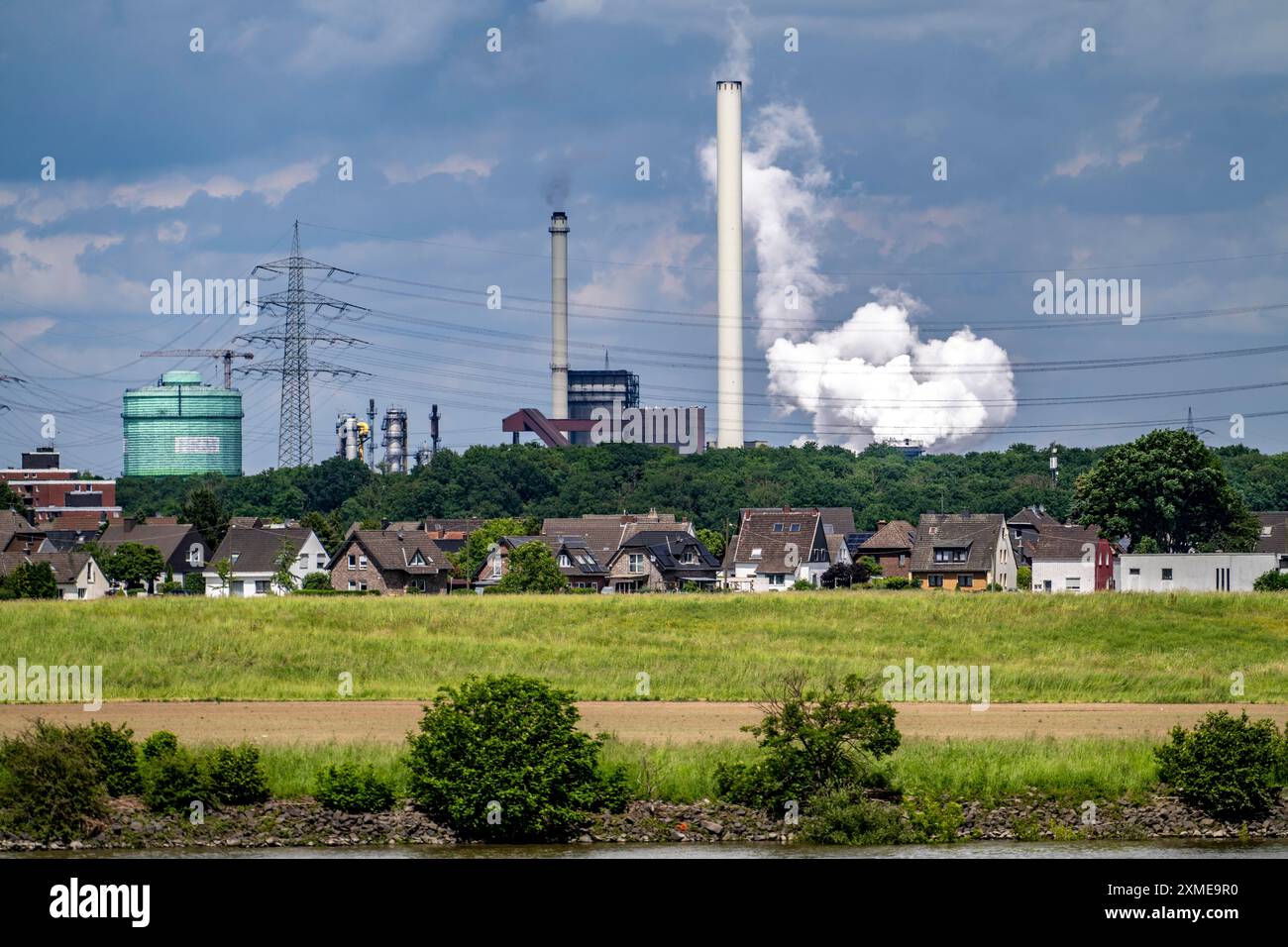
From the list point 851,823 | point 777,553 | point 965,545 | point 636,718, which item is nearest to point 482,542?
point 777,553

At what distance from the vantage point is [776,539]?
126 m

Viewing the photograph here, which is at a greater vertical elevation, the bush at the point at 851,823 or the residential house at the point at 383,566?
the residential house at the point at 383,566

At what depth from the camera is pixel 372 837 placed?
31.9m

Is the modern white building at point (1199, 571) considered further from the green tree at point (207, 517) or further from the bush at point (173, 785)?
the green tree at point (207, 517)

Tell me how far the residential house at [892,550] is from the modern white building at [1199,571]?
97.5 ft

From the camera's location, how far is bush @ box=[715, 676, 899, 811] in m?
33.0

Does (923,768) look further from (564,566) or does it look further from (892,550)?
(892,550)

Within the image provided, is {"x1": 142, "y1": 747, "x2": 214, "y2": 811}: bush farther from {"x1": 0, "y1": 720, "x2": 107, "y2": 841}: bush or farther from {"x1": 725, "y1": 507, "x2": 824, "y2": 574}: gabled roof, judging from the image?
{"x1": 725, "y1": 507, "x2": 824, "y2": 574}: gabled roof

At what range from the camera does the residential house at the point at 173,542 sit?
134 m

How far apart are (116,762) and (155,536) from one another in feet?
361

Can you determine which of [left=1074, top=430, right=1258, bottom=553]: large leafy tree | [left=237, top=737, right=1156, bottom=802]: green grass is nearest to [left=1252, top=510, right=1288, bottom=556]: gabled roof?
[left=1074, top=430, right=1258, bottom=553]: large leafy tree

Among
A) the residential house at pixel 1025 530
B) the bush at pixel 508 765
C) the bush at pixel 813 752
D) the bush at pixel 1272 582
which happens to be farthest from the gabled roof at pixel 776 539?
the bush at pixel 508 765

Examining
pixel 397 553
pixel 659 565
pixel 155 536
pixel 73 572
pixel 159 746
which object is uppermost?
pixel 155 536
